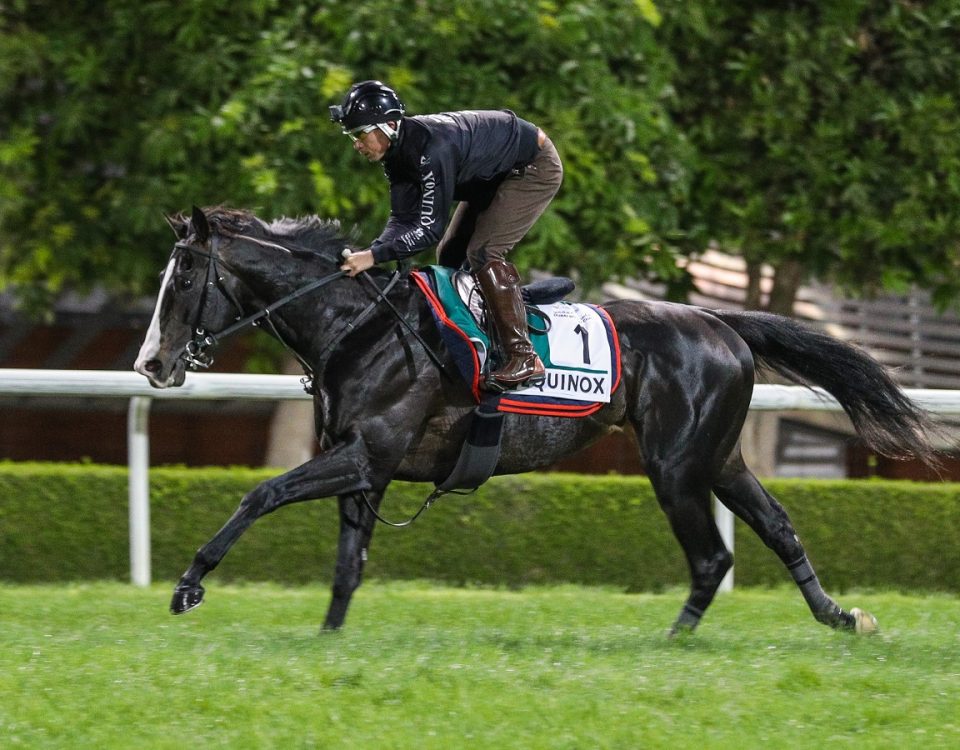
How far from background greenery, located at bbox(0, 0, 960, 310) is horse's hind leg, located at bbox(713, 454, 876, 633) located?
2990mm

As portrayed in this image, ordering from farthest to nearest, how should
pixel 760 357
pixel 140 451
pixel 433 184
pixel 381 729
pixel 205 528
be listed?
pixel 205 528, pixel 140 451, pixel 760 357, pixel 433 184, pixel 381 729

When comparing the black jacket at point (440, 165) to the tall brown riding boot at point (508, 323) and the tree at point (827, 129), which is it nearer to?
the tall brown riding boot at point (508, 323)

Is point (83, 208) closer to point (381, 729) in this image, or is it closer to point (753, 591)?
point (753, 591)

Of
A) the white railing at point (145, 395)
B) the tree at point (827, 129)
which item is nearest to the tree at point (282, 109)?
the tree at point (827, 129)

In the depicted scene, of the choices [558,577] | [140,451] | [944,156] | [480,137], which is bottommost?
[558,577]

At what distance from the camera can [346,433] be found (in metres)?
5.70

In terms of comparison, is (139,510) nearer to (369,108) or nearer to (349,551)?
(349,551)

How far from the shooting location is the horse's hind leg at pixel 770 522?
619 centimetres

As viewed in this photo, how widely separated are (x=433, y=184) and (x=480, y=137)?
36 centimetres

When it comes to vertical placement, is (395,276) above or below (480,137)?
below

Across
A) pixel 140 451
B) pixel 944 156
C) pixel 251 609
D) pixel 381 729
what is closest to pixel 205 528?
pixel 140 451

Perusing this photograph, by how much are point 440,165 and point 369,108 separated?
342mm

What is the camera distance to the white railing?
25.4 ft

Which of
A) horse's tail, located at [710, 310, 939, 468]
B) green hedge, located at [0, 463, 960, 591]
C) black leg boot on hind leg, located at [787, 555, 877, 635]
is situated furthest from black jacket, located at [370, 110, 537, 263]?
green hedge, located at [0, 463, 960, 591]
